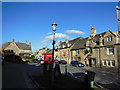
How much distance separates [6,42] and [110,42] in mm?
68510

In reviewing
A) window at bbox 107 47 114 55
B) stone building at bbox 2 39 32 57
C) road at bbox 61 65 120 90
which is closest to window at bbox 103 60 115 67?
window at bbox 107 47 114 55

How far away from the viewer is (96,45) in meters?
31.2

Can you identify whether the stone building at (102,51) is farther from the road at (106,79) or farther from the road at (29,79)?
the road at (106,79)

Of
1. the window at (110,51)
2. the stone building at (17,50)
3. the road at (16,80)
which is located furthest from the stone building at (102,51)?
the stone building at (17,50)

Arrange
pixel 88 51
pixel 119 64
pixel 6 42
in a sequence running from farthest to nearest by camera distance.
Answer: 1. pixel 6 42
2. pixel 88 51
3. pixel 119 64

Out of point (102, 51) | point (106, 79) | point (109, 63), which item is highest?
point (102, 51)

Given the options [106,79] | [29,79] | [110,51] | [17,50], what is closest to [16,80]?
[29,79]

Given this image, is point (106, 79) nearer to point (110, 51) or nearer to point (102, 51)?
point (110, 51)

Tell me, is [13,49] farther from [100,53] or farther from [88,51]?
[100,53]

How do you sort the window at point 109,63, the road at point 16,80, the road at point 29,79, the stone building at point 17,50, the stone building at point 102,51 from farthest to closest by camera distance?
the stone building at point 17,50
the window at point 109,63
the stone building at point 102,51
the road at point 29,79
the road at point 16,80

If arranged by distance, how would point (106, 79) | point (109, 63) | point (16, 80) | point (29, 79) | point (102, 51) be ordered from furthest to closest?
point (102, 51) < point (109, 63) < point (106, 79) < point (29, 79) < point (16, 80)

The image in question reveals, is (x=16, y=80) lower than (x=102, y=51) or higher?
lower

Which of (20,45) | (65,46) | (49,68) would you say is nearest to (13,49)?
(20,45)

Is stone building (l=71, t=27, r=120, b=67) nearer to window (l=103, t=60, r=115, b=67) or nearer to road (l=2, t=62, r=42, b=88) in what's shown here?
window (l=103, t=60, r=115, b=67)
